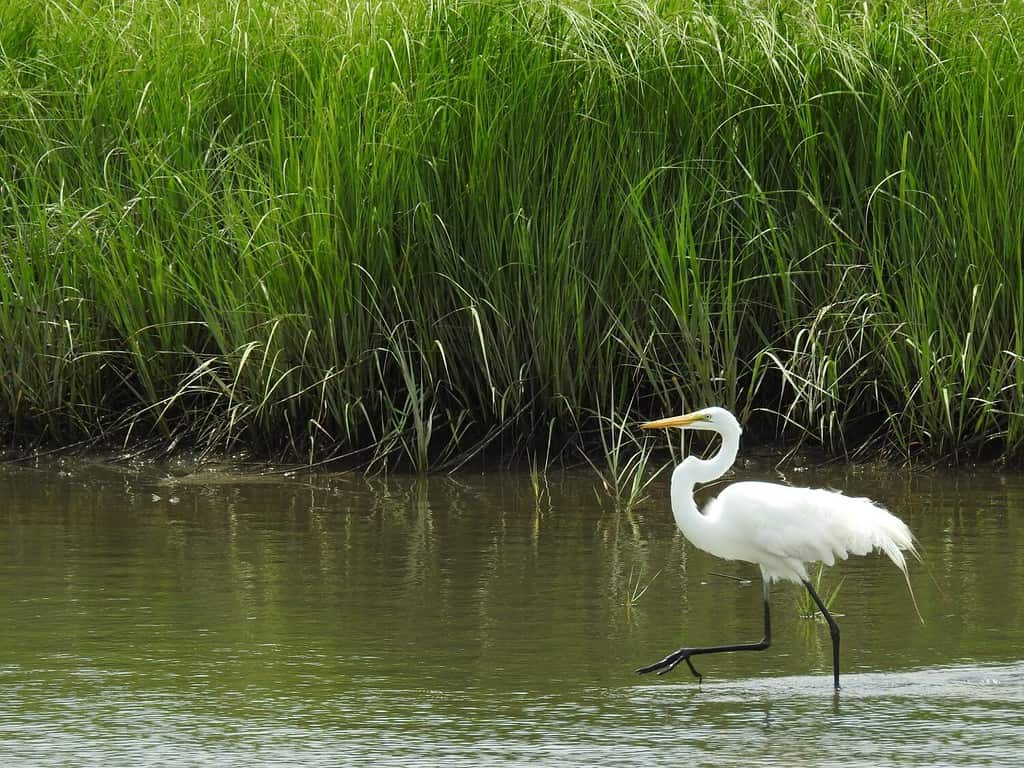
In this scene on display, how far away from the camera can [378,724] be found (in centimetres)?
471

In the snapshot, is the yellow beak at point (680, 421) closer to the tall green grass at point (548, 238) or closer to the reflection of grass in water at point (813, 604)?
the reflection of grass in water at point (813, 604)

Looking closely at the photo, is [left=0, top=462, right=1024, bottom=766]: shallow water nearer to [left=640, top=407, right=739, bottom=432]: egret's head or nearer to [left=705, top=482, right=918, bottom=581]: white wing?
[left=705, top=482, right=918, bottom=581]: white wing

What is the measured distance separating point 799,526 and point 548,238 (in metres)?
2.78

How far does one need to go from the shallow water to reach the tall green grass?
405 millimetres

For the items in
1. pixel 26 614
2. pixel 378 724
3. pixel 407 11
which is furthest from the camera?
pixel 407 11

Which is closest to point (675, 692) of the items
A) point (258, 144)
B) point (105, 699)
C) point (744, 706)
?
point (744, 706)

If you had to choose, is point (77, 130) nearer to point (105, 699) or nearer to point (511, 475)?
point (511, 475)

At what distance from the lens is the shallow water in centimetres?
461

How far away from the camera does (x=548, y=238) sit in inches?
314

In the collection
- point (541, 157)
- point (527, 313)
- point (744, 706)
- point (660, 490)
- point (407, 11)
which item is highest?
point (407, 11)

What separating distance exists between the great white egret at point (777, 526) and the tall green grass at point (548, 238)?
220cm

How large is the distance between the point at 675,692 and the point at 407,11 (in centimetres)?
453

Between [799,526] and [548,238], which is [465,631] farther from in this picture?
[548,238]

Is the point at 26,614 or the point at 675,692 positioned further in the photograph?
the point at 26,614
